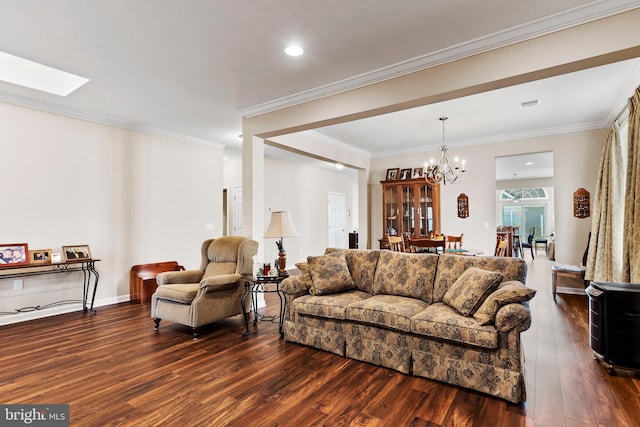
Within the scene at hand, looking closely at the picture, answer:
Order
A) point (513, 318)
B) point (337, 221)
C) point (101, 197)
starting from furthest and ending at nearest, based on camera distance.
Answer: point (337, 221)
point (101, 197)
point (513, 318)

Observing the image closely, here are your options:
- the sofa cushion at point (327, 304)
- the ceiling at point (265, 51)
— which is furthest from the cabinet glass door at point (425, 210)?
the sofa cushion at point (327, 304)

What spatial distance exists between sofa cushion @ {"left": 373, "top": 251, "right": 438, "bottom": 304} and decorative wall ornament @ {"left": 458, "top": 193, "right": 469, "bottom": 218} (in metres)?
3.58

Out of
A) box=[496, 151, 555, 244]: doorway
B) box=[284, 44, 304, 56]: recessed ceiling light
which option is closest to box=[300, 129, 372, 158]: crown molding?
box=[284, 44, 304, 56]: recessed ceiling light

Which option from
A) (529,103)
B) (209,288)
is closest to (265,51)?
(209,288)

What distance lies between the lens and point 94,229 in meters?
4.84

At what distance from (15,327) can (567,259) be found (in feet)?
25.5

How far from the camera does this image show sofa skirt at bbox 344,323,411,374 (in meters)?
2.63

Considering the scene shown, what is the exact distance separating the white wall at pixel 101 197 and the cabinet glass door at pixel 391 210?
343 centimetres

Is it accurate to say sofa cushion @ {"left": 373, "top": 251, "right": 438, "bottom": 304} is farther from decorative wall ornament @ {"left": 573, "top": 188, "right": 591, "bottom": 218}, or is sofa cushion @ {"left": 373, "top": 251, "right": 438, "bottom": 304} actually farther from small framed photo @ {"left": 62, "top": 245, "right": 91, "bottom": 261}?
small framed photo @ {"left": 62, "top": 245, "right": 91, "bottom": 261}

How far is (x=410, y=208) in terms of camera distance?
6859 mm

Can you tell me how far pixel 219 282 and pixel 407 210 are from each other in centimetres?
444

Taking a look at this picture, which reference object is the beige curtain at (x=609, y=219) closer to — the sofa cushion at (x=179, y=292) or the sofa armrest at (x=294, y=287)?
the sofa armrest at (x=294, y=287)

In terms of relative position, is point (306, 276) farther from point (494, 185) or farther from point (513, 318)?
point (494, 185)

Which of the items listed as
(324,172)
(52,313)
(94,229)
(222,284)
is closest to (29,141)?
(94,229)
